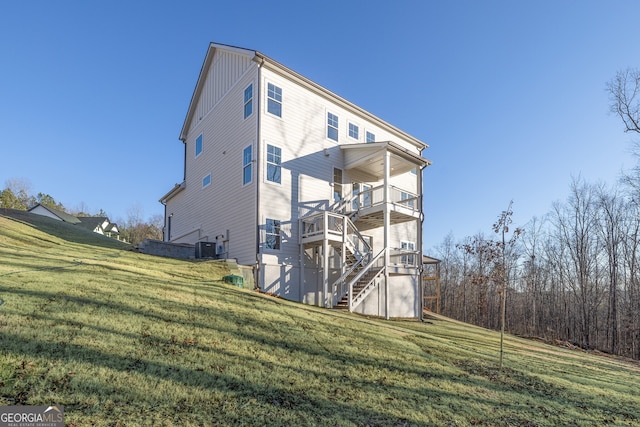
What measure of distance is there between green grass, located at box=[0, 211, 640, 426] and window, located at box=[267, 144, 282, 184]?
235 inches

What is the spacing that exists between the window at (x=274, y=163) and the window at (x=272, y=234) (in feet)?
5.41

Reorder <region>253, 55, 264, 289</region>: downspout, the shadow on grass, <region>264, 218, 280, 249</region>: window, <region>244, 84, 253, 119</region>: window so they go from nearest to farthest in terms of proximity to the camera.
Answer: <region>253, 55, 264, 289</region>: downspout, <region>264, 218, 280, 249</region>: window, <region>244, 84, 253, 119</region>: window, the shadow on grass

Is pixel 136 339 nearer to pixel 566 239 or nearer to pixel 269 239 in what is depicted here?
pixel 269 239

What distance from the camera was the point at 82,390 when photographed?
11.8 feet

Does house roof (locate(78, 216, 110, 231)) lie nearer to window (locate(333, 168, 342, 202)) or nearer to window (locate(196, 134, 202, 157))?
window (locate(196, 134, 202, 157))

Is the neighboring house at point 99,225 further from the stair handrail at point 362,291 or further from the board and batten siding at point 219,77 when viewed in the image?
the stair handrail at point 362,291

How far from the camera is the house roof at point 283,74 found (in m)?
13.8

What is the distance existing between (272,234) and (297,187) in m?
2.36

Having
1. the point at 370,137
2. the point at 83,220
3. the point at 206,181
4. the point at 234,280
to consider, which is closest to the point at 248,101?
the point at 206,181

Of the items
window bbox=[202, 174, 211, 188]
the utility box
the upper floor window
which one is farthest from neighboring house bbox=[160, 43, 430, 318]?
the utility box

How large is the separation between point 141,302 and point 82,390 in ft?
10.3

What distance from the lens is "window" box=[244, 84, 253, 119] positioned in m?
14.1

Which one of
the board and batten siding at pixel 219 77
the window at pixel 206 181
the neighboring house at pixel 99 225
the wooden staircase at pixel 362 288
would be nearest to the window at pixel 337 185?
the wooden staircase at pixel 362 288

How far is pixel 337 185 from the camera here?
16.1 m
